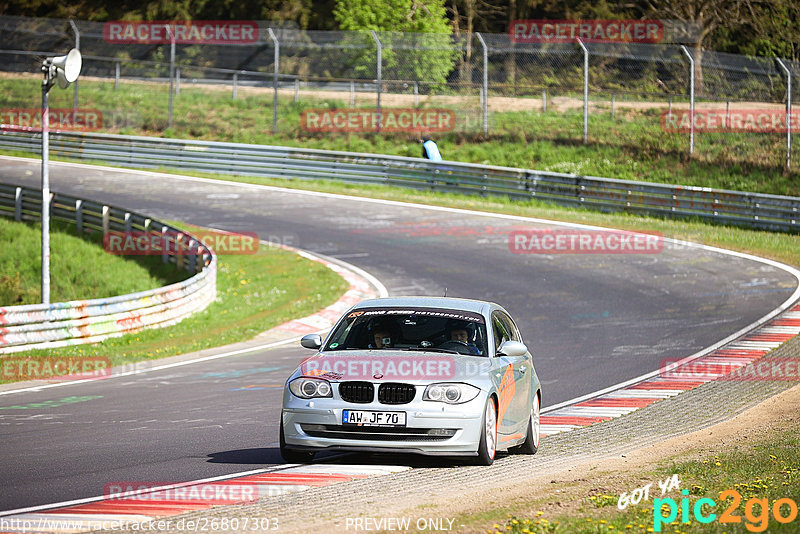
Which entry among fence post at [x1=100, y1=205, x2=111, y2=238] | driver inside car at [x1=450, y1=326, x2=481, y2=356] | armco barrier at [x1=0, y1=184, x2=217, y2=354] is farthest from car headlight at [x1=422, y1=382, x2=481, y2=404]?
fence post at [x1=100, y1=205, x2=111, y2=238]

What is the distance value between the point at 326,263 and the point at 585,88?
13342 millimetres

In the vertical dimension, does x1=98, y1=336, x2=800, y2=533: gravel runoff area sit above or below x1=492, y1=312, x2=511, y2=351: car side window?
below

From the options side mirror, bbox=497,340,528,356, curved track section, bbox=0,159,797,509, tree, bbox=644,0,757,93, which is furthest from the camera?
tree, bbox=644,0,757,93

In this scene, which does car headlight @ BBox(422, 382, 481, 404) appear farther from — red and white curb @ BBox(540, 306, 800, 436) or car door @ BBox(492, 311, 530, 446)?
red and white curb @ BBox(540, 306, 800, 436)

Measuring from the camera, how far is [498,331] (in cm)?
993

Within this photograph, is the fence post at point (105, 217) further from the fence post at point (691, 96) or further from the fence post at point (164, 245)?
the fence post at point (691, 96)

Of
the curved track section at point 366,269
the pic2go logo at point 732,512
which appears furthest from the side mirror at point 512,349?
the pic2go logo at point 732,512

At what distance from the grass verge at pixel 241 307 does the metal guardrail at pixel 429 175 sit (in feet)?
29.1

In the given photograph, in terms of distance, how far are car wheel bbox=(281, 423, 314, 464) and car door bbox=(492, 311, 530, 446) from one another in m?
1.62

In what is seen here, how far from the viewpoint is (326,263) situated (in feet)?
83.5

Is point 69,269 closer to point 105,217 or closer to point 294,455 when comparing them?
point 105,217

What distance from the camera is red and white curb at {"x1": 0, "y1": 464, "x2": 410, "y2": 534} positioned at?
6660 mm

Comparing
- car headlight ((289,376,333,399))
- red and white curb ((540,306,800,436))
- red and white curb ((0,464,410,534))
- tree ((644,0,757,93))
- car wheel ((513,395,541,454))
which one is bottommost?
red and white curb ((540,306,800,436))

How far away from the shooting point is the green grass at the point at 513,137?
109 ft
